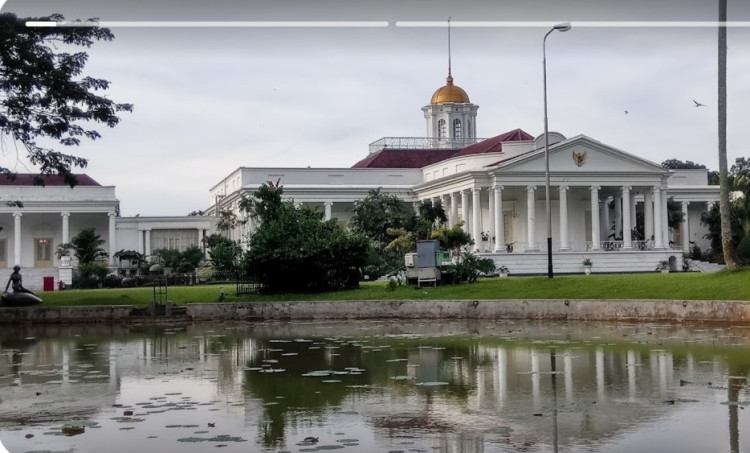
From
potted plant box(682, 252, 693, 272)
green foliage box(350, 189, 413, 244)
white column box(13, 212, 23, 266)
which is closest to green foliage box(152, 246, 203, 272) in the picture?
green foliage box(350, 189, 413, 244)

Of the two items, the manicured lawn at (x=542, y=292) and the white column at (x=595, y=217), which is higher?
the white column at (x=595, y=217)

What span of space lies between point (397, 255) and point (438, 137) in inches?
1390

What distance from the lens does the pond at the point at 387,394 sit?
868 cm

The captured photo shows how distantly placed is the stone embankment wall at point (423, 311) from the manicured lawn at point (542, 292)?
7.25 ft

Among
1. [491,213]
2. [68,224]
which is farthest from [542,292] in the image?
[68,224]

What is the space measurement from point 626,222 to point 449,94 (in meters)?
25.4

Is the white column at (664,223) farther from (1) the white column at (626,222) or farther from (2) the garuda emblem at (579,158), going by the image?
(2) the garuda emblem at (579,158)

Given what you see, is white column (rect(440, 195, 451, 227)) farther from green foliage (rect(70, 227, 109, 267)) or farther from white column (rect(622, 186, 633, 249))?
green foliage (rect(70, 227, 109, 267))

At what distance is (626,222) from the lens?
56.7 metres

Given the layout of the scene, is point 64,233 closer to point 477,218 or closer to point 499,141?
point 477,218

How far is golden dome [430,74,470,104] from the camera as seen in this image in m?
78.4

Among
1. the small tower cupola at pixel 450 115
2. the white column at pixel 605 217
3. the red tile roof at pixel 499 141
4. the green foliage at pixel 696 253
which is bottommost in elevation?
the green foliage at pixel 696 253

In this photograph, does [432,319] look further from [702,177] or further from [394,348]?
[702,177]

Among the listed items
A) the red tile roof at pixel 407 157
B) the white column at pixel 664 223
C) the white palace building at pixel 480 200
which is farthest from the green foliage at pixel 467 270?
the red tile roof at pixel 407 157
